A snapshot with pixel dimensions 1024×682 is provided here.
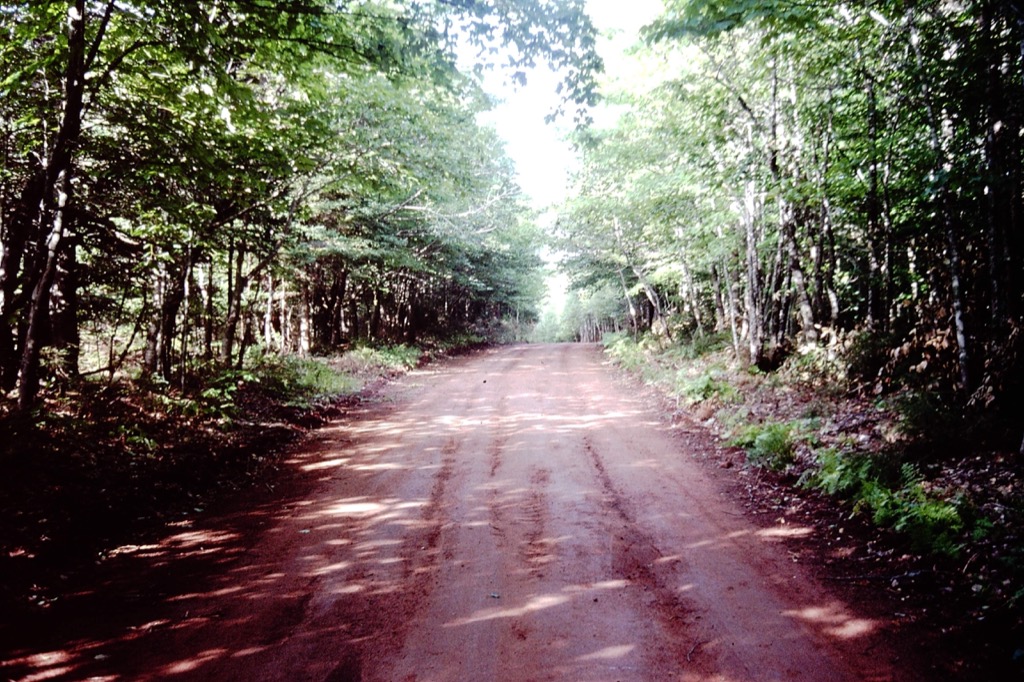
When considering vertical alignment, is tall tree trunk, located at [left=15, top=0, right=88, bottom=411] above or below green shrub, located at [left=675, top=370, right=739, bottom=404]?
above

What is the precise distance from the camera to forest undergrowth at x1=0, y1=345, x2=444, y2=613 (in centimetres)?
467

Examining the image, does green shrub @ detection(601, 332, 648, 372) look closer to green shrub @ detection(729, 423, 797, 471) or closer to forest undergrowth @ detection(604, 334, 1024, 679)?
forest undergrowth @ detection(604, 334, 1024, 679)

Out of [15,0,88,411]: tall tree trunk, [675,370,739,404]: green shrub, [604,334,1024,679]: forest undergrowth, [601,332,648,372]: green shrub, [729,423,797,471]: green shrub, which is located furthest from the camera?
[601,332,648,372]: green shrub

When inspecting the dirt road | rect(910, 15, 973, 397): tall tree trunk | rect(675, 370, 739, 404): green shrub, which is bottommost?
the dirt road

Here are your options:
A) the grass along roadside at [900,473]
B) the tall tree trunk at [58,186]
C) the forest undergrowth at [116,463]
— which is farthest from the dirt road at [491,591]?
the tall tree trunk at [58,186]

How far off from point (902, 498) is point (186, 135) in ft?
29.1

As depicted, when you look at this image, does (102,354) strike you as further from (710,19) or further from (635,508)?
(710,19)

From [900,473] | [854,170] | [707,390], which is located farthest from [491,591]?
[854,170]

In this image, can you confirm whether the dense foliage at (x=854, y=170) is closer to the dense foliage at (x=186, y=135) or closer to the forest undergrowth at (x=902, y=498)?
the forest undergrowth at (x=902, y=498)

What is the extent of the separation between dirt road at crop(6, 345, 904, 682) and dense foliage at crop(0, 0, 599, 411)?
3615 millimetres

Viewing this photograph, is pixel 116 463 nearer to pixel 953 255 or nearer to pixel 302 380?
pixel 302 380

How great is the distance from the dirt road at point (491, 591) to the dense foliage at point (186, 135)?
3615 millimetres

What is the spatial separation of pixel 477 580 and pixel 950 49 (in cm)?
901

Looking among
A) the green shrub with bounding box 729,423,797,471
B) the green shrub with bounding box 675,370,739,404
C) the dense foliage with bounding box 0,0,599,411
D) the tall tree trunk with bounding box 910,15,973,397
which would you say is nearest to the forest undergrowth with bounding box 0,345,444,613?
the dense foliage with bounding box 0,0,599,411
